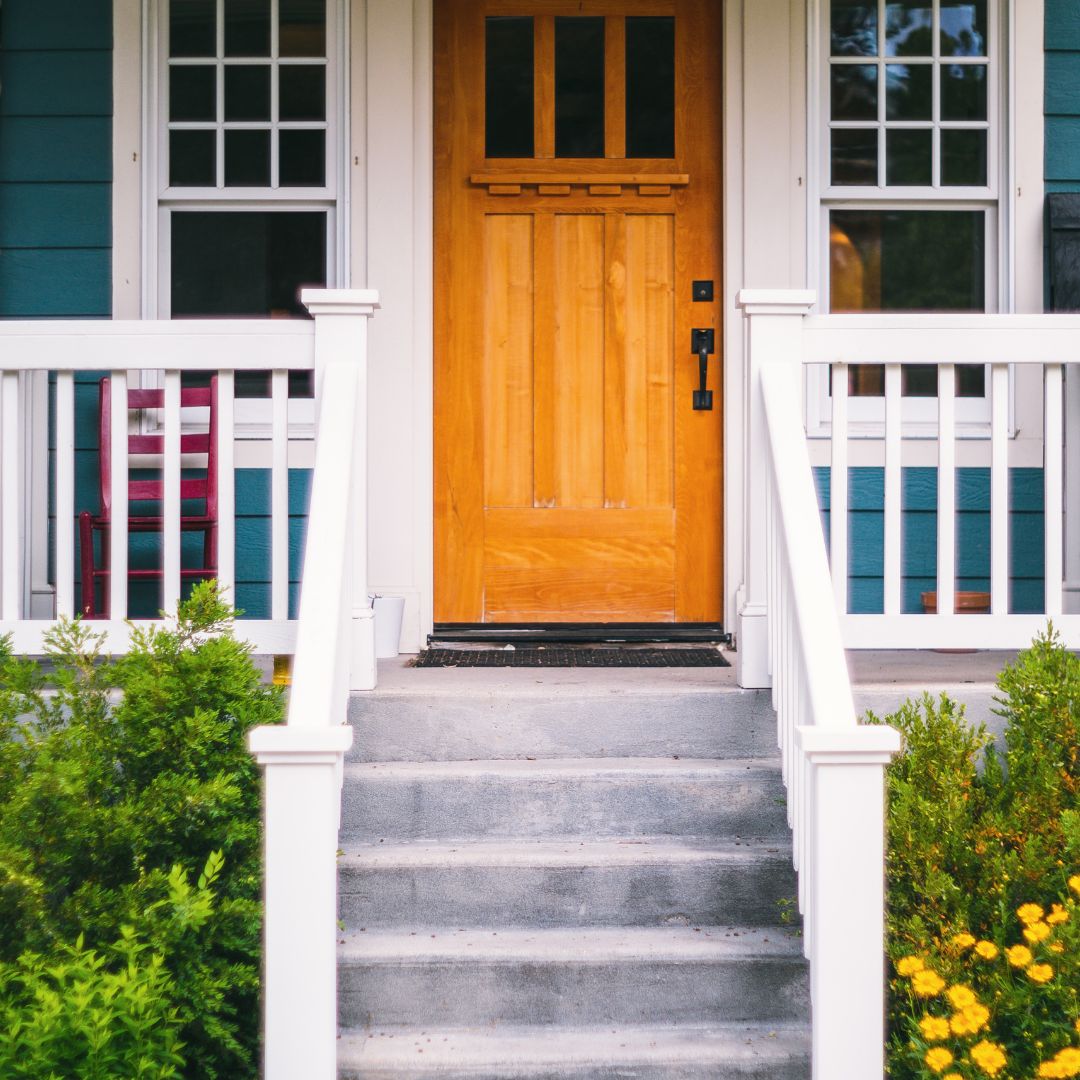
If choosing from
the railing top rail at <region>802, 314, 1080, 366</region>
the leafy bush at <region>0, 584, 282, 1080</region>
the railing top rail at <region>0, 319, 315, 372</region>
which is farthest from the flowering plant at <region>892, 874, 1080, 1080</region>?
the railing top rail at <region>0, 319, 315, 372</region>

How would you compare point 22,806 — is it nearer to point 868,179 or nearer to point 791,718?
point 791,718

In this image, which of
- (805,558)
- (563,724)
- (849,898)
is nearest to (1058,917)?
(849,898)

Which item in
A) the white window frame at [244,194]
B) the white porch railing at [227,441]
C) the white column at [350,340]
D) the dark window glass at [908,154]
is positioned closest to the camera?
the white porch railing at [227,441]

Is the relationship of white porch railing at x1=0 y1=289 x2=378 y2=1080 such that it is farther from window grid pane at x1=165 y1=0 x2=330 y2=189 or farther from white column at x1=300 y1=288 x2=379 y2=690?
window grid pane at x1=165 y1=0 x2=330 y2=189

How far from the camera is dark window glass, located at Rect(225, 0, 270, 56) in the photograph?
408cm

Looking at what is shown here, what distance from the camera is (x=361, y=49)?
158 inches

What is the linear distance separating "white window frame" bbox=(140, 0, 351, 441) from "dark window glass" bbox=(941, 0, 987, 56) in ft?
6.88

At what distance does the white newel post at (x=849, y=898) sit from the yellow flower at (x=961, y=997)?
0.12 meters

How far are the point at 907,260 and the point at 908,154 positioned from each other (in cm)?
37

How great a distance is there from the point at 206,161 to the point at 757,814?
2.90 meters

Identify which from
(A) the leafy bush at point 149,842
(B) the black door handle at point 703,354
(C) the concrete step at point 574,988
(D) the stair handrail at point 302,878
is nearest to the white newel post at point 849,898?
(C) the concrete step at point 574,988

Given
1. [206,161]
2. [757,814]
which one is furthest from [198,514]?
[757,814]

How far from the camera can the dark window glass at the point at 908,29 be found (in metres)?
4.13

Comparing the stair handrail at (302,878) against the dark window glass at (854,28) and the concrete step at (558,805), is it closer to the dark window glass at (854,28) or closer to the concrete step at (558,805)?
the concrete step at (558,805)
